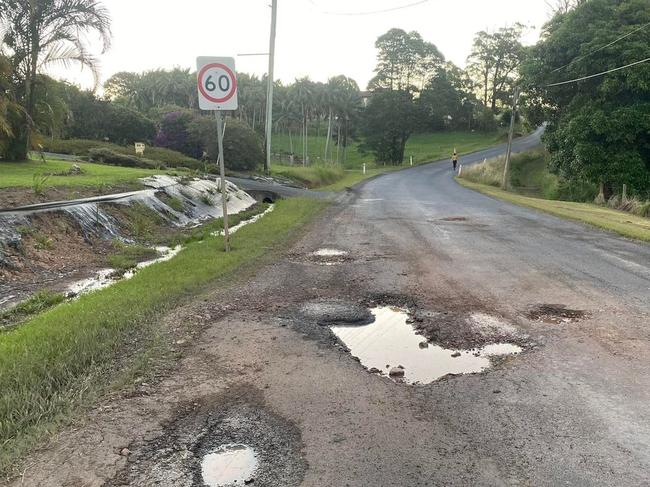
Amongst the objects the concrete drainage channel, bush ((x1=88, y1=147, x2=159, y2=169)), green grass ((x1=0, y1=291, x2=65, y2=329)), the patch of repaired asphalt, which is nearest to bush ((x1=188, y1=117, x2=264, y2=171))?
bush ((x1=88, y1=147, x2=159, y2=169))

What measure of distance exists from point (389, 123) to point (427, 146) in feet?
59.8

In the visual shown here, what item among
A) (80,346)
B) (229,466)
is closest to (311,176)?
(80,346)

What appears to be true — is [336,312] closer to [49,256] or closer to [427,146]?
[49,256]

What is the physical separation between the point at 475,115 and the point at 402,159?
2852 cm

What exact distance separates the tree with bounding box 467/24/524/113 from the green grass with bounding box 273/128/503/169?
7.98 meters

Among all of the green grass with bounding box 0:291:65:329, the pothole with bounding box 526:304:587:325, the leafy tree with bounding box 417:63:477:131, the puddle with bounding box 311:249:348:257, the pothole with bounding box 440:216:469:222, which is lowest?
the green grass with bounding box 0:291:65:329

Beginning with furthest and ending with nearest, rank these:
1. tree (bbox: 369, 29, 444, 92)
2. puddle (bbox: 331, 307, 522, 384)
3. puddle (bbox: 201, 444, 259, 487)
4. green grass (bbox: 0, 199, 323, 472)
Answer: tree (bbox: 369, 29, 444, 92), puddle (bbox: 331, 307, 522, 384), green grass (bbox: 0, 199, 323, 472), puddle (bbox: 201, 444, 259, 487)

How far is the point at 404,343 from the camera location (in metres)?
5.18

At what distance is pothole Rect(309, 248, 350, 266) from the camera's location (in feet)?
29.1

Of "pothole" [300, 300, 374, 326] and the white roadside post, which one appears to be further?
the white roadside post

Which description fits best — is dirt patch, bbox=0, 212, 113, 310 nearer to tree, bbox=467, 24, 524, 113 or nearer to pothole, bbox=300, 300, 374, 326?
pothole, bbox=300, 300, 374, 326

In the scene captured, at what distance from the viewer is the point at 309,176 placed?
104ft

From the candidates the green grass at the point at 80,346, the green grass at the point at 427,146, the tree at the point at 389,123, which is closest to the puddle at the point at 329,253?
the green grass at the point at 80,346

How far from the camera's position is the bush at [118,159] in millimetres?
23852
